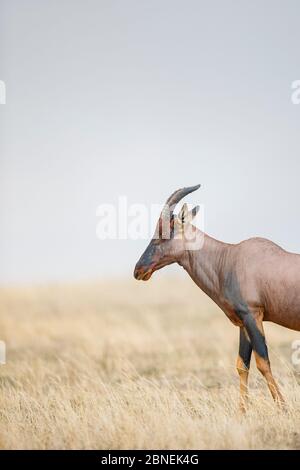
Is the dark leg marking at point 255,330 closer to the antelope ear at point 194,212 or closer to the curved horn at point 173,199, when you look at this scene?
the antelope ear at point 194,212

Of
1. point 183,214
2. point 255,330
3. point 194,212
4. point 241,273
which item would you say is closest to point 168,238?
point 183,214

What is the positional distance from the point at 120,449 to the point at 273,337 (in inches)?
602

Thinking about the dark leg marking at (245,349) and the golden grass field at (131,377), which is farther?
the dark leg marking at (245,349)

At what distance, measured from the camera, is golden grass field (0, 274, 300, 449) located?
31.9ft

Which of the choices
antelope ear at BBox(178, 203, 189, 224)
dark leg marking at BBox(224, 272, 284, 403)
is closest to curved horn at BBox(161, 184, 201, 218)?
antelope ear at BBox(178, 203, 189, 224)

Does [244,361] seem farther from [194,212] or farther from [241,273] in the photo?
[194,212]

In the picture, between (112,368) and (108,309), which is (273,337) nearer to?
(112,368)

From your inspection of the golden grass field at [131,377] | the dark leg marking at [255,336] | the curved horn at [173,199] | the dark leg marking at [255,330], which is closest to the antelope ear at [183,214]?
the curved horn at [173,199]

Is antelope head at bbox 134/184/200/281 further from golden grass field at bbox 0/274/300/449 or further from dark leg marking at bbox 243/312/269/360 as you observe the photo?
golden grass field at bbox 0/274/300/449

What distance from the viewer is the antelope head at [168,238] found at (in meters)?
11.2

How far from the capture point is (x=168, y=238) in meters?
11.3

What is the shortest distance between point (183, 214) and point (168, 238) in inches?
18.1

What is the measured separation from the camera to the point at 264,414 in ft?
34.3
